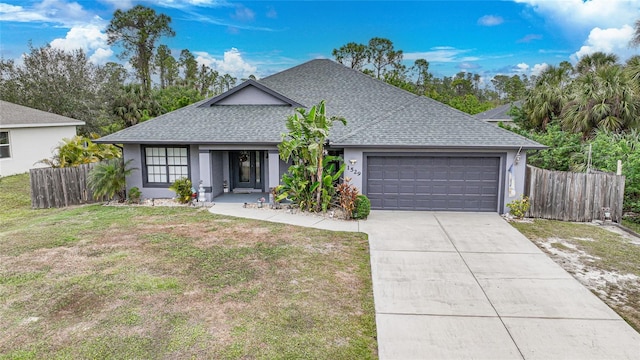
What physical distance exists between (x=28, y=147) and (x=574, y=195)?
24.5m

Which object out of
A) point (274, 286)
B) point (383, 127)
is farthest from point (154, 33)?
point (274, 286)

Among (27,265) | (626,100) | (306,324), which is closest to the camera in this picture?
(306,324)

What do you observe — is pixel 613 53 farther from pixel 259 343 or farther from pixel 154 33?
pixel 154 33

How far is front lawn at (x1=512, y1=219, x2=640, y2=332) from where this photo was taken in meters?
6.74

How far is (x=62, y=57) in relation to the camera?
3003cm

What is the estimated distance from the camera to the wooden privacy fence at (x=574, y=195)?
11.7 metres

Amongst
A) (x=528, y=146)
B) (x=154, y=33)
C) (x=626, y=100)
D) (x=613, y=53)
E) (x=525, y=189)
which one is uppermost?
(x=154, y=33)

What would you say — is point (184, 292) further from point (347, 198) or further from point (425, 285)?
point (347, 198)

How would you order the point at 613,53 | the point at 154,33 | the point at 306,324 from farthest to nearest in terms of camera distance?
the point at 154,33 < the point at 613,53 < the point at 306,324

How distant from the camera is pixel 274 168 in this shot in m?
13.9

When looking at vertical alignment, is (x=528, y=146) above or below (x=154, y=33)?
below

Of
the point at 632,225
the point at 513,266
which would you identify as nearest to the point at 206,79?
the point at 632,225

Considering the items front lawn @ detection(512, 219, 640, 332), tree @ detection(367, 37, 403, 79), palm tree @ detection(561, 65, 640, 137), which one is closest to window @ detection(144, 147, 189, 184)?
front lawn @ detection(512, 219, 640, 332)

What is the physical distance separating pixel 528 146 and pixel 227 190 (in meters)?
10.7
